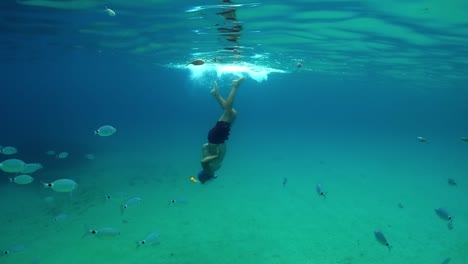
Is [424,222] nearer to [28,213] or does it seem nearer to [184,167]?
[184,167]

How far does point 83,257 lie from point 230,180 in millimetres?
13690

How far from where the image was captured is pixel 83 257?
1238 centimetres

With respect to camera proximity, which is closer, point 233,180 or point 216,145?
point 216,145

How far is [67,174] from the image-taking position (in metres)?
24.2

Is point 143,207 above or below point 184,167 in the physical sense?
above

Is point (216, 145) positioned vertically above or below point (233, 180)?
above

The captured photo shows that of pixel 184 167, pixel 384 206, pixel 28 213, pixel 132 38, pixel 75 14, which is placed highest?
pixel 75 14

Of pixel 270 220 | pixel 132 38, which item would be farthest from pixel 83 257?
pixel 132 38

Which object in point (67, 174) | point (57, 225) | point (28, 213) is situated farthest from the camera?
point (67, 174)

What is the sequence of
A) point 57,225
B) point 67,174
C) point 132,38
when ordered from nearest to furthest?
point 57,225, point 67,174, point 132,38

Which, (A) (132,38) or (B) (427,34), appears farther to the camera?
(A) (132,38)

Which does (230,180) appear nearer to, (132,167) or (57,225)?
(132,167)

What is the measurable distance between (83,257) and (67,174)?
13.5m

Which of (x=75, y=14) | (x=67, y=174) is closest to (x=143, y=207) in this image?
(x=67, y=174)
